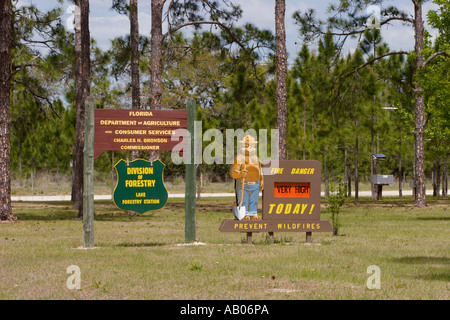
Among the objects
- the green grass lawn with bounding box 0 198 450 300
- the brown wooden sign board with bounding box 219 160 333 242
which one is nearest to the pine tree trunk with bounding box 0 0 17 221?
the green grass lawn with bounding box 0 198 450 300

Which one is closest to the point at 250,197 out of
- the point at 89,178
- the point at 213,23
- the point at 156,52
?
the point at 89,178

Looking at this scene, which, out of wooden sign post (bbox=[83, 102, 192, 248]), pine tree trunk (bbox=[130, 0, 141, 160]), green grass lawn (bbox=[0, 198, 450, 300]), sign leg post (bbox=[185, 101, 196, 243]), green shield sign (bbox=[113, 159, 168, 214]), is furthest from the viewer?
pine tree trunk (bbox=[130, 0, 141, 160])

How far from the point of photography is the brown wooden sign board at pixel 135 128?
14555 mm

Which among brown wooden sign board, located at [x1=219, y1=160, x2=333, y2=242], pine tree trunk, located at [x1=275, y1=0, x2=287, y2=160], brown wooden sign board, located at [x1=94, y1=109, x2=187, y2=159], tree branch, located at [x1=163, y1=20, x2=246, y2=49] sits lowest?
brown wooden sign board, located at [x1=219, y1=160, x2=333, y2=242]

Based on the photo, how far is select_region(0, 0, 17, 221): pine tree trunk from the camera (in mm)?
21844

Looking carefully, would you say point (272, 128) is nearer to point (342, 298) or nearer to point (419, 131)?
point (419, 131)

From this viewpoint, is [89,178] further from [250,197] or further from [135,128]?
[250,197]

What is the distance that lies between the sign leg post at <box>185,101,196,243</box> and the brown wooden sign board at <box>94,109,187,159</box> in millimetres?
169

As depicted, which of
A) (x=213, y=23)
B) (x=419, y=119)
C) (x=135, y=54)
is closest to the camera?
(x=213, y=23)

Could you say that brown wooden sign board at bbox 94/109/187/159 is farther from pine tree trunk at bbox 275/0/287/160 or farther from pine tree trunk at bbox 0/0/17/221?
pine tree trunk at bbox 275/0/287/160

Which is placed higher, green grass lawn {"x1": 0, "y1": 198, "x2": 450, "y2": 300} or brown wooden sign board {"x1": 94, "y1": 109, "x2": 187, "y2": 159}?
brown wooden sign board {"x1": 94, "y1": 109, "x2": 187, "y2": 159}

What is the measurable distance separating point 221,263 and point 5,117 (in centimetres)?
1290

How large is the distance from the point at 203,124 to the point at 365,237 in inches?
752

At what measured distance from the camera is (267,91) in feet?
127
